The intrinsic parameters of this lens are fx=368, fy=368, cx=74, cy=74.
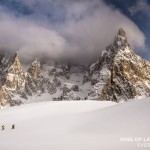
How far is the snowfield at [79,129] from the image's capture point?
23.7 m

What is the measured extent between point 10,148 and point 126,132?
8.28m

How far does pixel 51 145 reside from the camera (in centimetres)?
2412

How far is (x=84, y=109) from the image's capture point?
4319cm

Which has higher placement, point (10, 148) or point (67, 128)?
point (67, 128)

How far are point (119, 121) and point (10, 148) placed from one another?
9852 millimetres

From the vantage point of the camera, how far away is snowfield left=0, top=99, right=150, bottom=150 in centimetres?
2366

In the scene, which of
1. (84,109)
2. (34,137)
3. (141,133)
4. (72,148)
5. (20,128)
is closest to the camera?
(72,148)

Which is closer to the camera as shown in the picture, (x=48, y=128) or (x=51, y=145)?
(x=51, y=145)

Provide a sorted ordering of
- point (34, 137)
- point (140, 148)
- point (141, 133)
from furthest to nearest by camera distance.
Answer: point (34, 137) < point (141, 133) < point (140, 148)

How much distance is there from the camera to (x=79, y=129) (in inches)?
1194

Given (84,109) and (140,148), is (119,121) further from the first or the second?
(84,109)

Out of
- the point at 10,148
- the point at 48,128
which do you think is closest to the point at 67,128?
the point at 48,128

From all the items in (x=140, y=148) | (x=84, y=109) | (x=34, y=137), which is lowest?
(x=140, y=148)

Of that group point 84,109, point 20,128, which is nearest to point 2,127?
point 20,128
